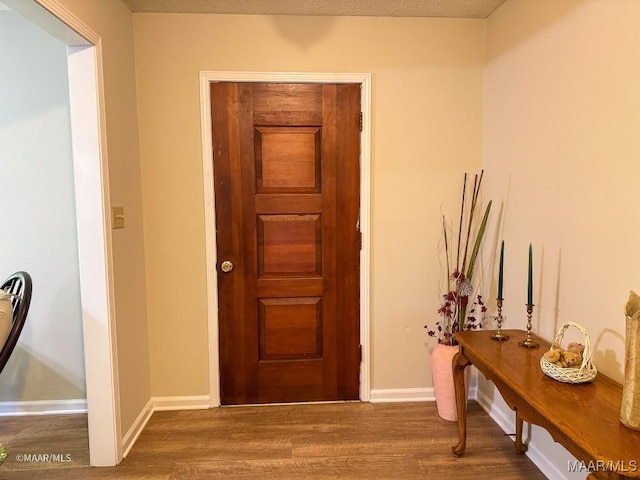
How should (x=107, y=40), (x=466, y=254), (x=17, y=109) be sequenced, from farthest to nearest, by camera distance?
(x=466, y=254) → (x=17, y=109) → (x=107, y=40)

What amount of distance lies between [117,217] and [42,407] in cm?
140

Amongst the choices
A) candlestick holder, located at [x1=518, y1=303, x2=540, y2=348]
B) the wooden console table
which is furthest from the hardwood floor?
candlestick holder, located at [x1=518, y1=303, x2=540, y2=348]

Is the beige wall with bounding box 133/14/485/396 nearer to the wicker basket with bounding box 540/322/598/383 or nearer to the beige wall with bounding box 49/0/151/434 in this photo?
the beige wall with bounding box 49/0/151/434

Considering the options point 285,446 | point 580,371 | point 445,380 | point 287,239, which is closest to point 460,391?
point 445,380

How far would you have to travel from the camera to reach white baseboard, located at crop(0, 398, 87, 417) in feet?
8.20

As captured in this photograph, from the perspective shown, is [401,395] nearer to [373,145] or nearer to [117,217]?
[373,145]

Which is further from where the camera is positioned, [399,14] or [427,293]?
[427,293]

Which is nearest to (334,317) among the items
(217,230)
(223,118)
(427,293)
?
(427,293)

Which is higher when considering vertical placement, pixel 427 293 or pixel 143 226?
pixel 143 226

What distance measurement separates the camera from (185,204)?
2.47m

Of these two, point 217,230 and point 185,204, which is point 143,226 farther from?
point 217,230

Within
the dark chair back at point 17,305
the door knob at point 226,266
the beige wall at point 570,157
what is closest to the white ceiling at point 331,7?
the beige wall at point 570,157

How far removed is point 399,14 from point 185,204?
5.56 ft

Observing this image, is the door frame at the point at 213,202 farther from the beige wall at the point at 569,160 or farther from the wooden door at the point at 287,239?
the beige wall at the point at 569,160
